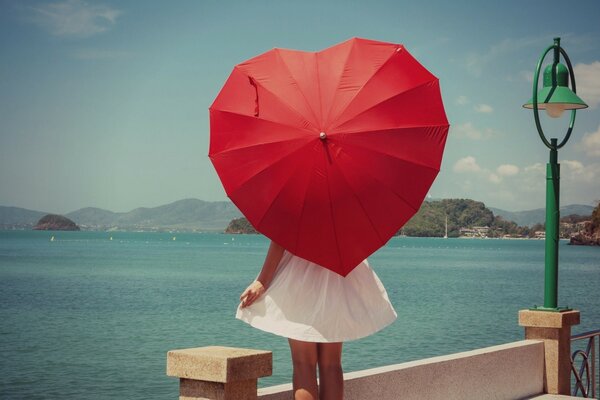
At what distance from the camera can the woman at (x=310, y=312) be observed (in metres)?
4.23

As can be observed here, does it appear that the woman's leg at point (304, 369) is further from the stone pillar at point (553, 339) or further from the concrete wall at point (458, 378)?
the stone pillar at point (553, 339)

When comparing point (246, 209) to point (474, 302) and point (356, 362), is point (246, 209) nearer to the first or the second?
point (356, 362)

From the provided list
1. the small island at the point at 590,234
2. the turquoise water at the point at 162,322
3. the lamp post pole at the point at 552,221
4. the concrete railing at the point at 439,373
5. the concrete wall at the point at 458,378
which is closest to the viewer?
the concrete railing at the point at 439,373

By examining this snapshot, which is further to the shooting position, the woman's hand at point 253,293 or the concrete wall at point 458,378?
the concrete wall at point 458,378

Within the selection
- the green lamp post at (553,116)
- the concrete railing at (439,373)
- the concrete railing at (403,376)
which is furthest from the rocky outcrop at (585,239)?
the concrete railing at (403,376)

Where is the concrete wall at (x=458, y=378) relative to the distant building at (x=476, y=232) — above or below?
below

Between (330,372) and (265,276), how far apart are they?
0.59 meters

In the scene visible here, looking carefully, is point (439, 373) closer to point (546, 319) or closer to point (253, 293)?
point (546, 319)

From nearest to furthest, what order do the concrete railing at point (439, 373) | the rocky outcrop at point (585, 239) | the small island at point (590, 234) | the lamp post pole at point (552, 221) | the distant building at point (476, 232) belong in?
the concrete railing at point (439, 373), the lamp post pole at point (552, 221), the small island at point (590, 234), the rocky outcrop at point (585, 239), the distant building at point (476, 232)

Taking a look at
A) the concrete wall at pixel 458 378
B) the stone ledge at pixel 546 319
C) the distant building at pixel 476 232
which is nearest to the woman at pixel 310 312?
the concrete wall at pixel 458 378

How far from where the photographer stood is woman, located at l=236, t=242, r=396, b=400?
4230mm

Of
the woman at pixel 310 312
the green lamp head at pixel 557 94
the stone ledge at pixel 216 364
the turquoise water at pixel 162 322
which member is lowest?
the turquoise water at pixel 162 322

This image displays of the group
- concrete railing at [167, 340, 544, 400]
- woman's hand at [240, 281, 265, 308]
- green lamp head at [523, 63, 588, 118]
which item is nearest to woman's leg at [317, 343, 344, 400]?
concrete railing at [167, 340, 544, 400]

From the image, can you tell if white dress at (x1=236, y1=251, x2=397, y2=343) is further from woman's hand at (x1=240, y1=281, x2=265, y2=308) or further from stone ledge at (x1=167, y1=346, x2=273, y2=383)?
stone ledge at (x1=167, y1=346, x2=273, y2=383)
